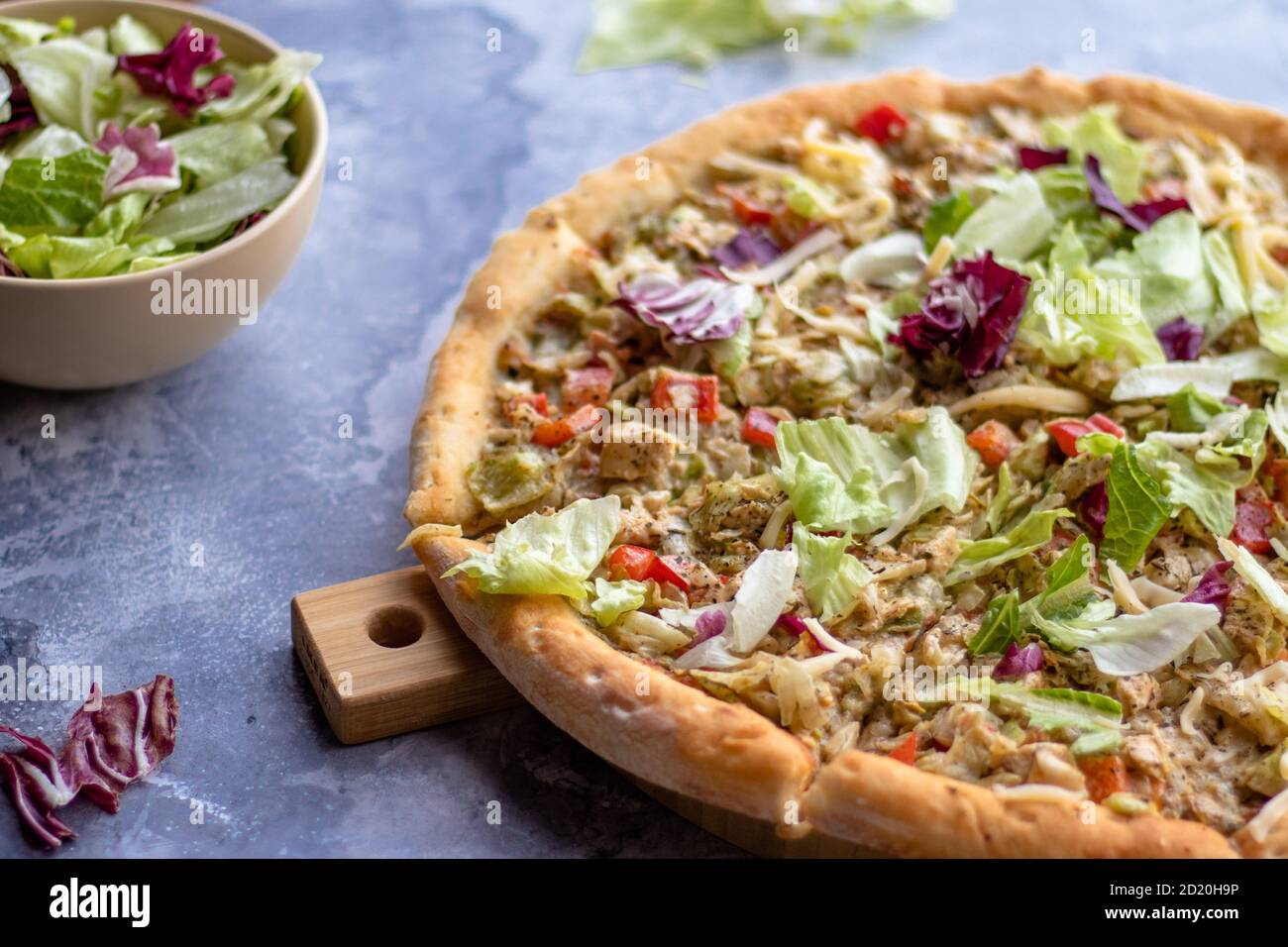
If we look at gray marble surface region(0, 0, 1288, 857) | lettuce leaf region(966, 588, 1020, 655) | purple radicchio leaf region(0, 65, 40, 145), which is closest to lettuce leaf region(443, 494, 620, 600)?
gray marble surface region(0, 0, 1288, 857)

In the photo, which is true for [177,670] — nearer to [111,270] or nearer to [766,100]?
[111,270]

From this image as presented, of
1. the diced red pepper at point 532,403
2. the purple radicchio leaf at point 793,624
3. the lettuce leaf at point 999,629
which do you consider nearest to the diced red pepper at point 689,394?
the diced red pepper at point 532,403

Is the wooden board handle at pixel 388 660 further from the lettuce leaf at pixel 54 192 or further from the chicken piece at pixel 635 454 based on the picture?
the lettuce leaf at pixel 54 192

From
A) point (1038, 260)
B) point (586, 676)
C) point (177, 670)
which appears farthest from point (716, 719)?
point (1038, 260)

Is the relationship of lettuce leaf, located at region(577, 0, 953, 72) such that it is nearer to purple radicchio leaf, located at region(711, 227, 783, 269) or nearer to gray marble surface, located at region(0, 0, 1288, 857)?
gray marble surface, located at region(0, 0, 1288, 857)

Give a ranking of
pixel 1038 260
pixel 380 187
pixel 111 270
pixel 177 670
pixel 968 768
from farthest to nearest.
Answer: pixel 380 187
pixel 1038 260
pixel 111 270
pixel 177 670
pixel 968 768
